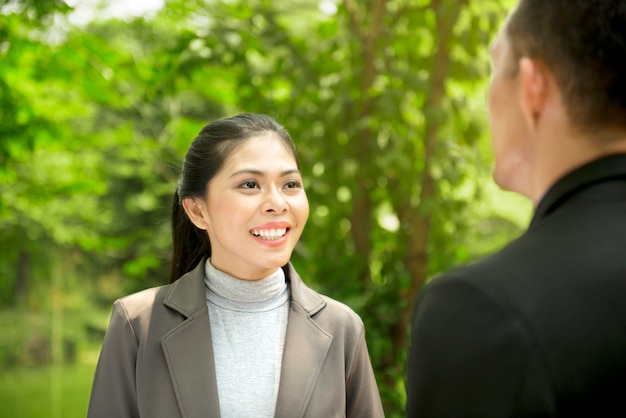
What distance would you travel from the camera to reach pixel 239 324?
1.67m

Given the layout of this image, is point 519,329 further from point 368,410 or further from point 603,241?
point 368,410

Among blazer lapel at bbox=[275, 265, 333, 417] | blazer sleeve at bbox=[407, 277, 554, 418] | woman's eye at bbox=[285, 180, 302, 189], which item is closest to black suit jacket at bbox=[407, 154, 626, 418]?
blazer sleeve at bbox=[407, 277, 554, 418]

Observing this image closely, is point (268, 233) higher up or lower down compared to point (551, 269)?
lower down

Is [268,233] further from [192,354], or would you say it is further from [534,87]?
[534,87]

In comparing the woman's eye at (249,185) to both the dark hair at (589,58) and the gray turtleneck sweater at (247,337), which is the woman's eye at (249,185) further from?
the dark hair at (589,58)

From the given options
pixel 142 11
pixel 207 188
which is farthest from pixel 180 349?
pixel 142 11

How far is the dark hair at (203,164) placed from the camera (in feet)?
5.52

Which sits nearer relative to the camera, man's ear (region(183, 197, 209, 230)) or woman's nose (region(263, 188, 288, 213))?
woman's nose (region(263, 188, 288, 213))

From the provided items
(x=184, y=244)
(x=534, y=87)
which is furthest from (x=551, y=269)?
(x=184, y=244)

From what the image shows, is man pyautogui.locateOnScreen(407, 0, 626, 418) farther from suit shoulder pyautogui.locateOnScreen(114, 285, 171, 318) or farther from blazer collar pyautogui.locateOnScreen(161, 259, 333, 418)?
suit shoulder pyautogui.locateOnScreen(114, 285, 171, 318)

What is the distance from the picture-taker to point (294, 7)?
500 cm

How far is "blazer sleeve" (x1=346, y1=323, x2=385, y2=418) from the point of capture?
1648 mm

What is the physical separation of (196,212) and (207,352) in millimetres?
344

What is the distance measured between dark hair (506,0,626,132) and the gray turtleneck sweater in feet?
3.39
